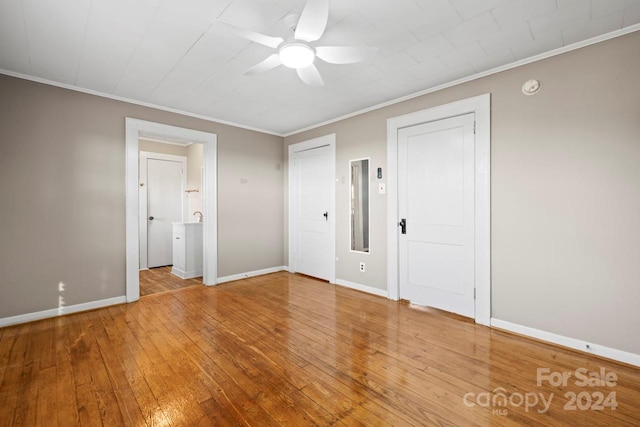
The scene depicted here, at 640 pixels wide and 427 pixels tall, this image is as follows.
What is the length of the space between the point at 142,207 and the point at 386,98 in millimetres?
5061

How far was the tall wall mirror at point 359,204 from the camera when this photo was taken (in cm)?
402

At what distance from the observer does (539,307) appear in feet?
8.47

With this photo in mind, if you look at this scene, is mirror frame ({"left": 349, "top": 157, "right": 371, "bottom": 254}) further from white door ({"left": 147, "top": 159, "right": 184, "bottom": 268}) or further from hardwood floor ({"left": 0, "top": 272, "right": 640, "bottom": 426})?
white door ({"left": 147, "top": 159, "right": 184, "bottom": 268})

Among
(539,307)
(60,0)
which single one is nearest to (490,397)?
(539,307)

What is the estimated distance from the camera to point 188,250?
4.91 metres

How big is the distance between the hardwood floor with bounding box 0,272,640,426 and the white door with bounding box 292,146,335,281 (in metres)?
1.55

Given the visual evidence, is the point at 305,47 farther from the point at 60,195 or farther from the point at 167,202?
the point at 167,202

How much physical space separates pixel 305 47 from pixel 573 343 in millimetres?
3262

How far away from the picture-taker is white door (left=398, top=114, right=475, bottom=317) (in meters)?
3.05

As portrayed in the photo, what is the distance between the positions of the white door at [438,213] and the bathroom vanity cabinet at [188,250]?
3.52 meters

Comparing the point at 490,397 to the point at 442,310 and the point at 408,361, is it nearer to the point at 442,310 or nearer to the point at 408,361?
the point at 408,361

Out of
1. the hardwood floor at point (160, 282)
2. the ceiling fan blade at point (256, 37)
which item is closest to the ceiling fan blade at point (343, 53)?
the ceiling fan blade at point (256, 37)

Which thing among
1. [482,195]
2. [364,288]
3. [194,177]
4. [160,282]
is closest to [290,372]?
[364,288]

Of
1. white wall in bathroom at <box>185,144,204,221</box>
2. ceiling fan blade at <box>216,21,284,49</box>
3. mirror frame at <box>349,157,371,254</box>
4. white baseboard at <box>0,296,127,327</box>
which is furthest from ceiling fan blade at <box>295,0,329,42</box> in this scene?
white wall in bathroom at <box>185,144,204,221</box>
